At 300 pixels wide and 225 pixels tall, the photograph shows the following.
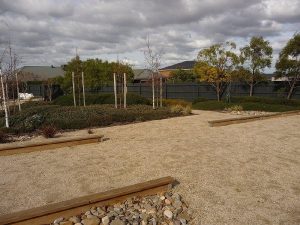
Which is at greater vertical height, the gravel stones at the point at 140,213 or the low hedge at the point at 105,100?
the low hedge at the point at 105,100

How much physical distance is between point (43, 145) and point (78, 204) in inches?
156

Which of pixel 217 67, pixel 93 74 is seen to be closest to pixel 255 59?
pixel 217 67

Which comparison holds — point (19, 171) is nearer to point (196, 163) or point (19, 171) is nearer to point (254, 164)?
point (196, 163)

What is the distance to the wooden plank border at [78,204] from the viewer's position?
3547 mm

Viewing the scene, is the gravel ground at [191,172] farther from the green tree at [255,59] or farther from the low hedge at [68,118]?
the green tree at [255,59]

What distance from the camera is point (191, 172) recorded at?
5602mm

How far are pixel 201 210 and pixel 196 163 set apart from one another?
2068mm

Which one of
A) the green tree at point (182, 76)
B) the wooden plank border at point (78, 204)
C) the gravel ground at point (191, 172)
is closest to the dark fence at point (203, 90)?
the green tree at point (182, 76)

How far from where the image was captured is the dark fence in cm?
2171

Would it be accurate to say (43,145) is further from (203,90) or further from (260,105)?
(203,90)

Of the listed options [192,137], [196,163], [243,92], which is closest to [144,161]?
[196,163]

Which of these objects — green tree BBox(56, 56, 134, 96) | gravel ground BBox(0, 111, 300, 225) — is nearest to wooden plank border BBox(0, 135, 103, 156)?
gravel ground BBox(0, 111, 300, 225)

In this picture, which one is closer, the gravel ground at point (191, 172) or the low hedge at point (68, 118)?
the gravel ground at point (191, 172)

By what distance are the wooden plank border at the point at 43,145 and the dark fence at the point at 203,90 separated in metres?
16.8
